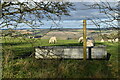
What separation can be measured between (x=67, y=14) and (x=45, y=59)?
84 cm

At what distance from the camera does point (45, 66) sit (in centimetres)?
344

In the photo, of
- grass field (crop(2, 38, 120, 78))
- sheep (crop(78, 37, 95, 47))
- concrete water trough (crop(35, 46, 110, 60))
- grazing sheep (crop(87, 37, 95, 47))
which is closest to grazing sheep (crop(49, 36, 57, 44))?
concrete water trough (crop(35, 46, 110, 60))

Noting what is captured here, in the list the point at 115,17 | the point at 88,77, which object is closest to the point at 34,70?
the point at 88,77

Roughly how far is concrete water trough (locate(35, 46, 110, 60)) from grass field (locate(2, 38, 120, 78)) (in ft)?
0.37

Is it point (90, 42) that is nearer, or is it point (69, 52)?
point (69, 52)

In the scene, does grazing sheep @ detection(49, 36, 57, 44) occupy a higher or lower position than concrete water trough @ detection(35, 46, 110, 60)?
higher

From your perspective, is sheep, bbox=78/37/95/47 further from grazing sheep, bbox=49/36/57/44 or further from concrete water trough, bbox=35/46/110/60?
grazing sheep, bbox=49/36/57/44

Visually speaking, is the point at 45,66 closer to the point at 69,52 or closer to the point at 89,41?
the point at 69,52

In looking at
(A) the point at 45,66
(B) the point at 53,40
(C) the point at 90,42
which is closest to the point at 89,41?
(C) the point at 90,42

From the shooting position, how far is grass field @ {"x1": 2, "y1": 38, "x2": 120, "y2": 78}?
324cm

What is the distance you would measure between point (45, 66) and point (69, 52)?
0.63 metres

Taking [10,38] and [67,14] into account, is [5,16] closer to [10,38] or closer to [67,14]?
[10,38]

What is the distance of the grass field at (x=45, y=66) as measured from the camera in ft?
10.6

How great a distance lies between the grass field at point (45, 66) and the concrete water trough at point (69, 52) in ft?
0.37
